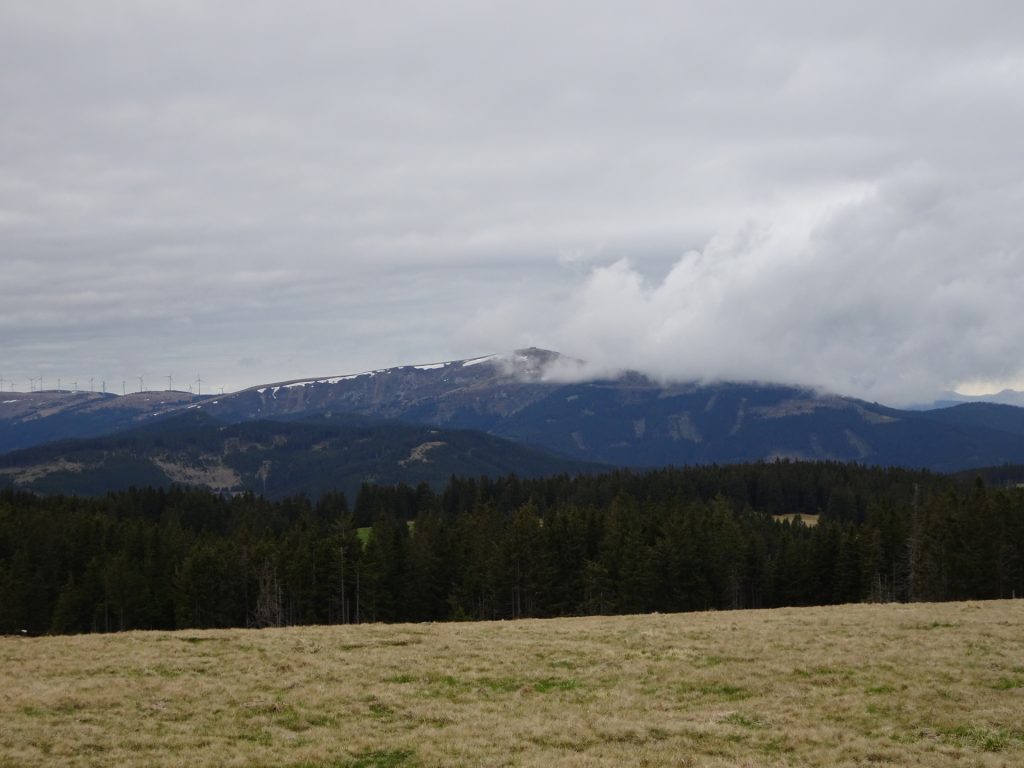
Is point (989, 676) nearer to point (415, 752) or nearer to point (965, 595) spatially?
point (415, 752)

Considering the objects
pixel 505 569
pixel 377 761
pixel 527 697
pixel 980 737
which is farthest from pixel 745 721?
pixel 505 569

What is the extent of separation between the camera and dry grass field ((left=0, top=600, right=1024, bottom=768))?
1955 centimetres

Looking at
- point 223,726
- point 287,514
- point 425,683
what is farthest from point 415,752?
point 287,514

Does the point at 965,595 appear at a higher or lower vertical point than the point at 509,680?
lower

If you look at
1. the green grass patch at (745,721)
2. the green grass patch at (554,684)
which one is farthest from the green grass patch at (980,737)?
the green grass patch at (554,684)

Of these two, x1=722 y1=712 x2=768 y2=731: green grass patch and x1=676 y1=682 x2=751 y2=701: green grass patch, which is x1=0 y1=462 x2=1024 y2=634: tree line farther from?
x1=722 y1=712 x2=768 y2=731: green grass patch

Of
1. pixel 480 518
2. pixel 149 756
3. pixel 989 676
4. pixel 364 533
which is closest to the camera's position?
pixel 149 756

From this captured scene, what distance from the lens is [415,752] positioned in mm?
19828

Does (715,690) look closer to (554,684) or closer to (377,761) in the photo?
(554,684)

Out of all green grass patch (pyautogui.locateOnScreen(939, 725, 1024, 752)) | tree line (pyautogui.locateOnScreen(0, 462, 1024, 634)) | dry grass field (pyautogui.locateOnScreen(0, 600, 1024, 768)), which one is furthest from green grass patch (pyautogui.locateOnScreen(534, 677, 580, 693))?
tree line (pyautogui.locateOnScreen(0, 462, 1024, 634))

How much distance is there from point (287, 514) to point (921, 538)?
130072 mm

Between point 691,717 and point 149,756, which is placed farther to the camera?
point 691,717

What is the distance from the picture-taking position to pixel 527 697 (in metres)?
25.9

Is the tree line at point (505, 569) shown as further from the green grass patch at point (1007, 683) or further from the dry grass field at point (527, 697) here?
the green grass patch at point (1007, 683)
